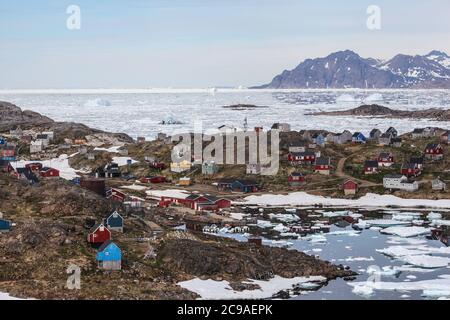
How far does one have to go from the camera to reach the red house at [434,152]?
98681mm

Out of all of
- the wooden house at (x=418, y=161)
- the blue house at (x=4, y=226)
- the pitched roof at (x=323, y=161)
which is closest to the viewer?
the blue house at (x=4, y=226)

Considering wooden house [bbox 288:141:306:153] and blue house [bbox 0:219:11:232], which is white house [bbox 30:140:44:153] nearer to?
wooden house [bbox 288:141:306:153]

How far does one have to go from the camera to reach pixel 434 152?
3898 inches

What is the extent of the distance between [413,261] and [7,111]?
447 feet

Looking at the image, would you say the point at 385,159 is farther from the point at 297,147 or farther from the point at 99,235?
the point at 99,235

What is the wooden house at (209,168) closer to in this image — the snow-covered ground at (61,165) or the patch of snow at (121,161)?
the patch of snow at (121,161)

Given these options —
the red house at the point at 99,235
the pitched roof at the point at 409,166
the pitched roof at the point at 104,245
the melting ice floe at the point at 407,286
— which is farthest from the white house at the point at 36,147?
the melting ice floe at the point at 407,286

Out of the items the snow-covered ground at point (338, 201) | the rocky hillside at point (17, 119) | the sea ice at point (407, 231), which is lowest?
the snow-covered ground at point (338, 201)

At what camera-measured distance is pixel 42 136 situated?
13188 centimetres

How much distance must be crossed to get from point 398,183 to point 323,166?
12.4 meters

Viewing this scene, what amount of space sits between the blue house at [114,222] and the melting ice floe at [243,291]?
12017 mm

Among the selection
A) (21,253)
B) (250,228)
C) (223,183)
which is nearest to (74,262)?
(21,253)

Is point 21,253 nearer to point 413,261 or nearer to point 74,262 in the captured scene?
point 74,262

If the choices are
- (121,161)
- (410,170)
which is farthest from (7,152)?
(410,170)
